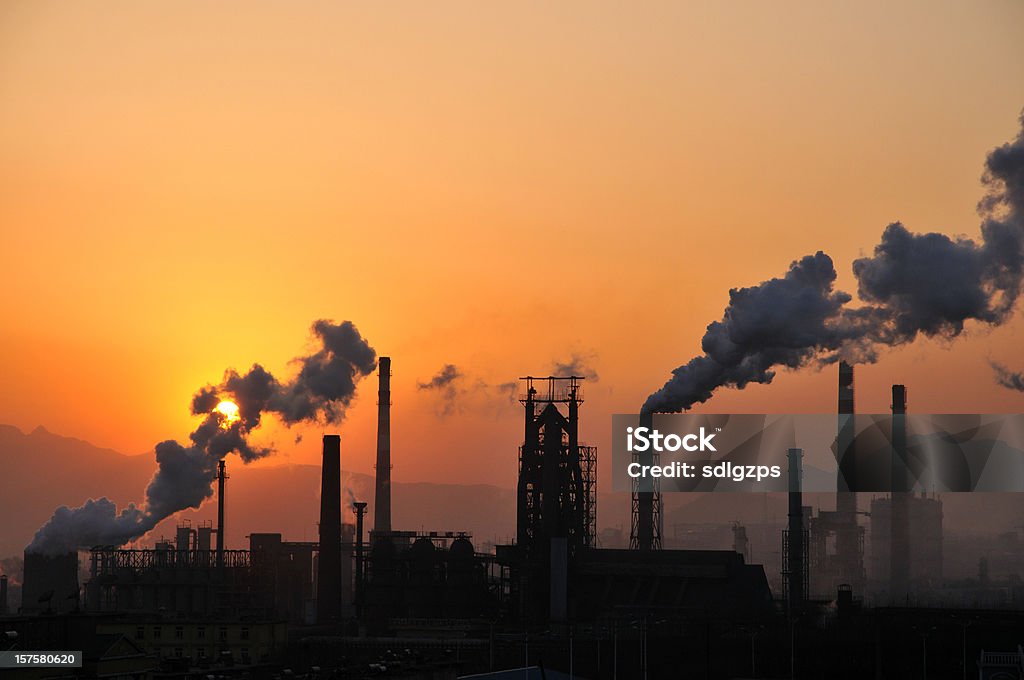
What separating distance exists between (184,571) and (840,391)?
49.2 metres

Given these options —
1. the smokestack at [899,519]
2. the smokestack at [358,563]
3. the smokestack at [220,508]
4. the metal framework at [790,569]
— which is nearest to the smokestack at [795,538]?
the metal framework at [790,569]

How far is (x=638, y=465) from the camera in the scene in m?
101

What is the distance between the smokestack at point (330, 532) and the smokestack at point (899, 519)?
39.5 metres

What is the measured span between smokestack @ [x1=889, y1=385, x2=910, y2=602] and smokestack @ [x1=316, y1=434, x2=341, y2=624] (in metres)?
39.5

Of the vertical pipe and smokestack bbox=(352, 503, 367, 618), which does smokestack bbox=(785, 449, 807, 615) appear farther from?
smokestack bbox=(352, 503, 367, 618)

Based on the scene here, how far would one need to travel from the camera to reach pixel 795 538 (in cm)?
10500

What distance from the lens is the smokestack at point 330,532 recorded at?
10488cm

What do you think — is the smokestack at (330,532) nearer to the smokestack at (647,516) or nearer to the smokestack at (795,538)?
the smokestack at (647,516)

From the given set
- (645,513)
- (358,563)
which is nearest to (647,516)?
(645,513)

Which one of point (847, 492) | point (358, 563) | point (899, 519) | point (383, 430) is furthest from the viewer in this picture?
point (847, 492)

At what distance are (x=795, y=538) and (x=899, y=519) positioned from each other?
58.9 metres

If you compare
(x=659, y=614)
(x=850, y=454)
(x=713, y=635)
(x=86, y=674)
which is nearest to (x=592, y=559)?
(x=659, y=614)

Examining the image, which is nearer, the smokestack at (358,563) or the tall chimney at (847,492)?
the smokestack at (358,563)

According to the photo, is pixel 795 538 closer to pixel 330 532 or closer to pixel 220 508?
pixel 330 532
